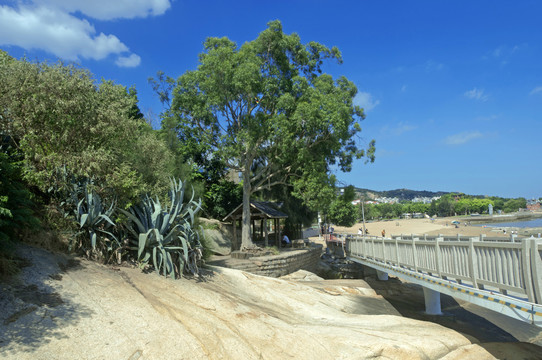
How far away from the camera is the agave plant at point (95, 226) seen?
9508 millimetres

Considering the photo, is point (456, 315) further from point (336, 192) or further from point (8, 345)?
point (8, 345)

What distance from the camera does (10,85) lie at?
9312mm

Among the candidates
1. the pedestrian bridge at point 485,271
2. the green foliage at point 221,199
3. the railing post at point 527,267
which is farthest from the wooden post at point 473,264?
the green foliage at point 221,199

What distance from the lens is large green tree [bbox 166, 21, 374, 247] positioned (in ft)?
68.3

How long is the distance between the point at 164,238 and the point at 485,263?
314 inches

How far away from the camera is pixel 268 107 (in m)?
22.8

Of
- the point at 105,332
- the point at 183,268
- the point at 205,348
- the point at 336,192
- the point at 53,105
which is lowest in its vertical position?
the point at 205,348

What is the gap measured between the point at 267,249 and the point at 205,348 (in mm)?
15565

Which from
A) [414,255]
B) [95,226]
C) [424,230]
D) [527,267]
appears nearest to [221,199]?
[95,226]

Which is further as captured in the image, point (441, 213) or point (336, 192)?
point (441, 213)

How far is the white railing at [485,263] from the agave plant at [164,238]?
6.68 metres

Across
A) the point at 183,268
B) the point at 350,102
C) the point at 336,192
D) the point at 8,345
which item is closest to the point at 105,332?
the point at 8,345

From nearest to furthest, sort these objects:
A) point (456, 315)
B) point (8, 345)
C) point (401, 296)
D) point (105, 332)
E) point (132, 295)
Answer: point (8, 345)
point (105, 332)
point (132, 295)
point (456, 315)
point (401, 296)

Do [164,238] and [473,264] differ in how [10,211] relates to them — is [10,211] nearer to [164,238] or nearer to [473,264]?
[164,238]
